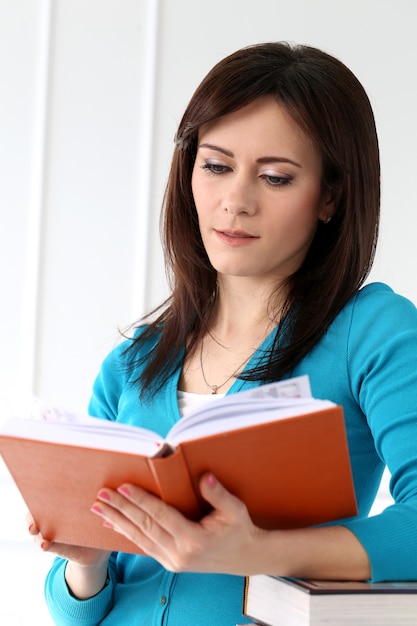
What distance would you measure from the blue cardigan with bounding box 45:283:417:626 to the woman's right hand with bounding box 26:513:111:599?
1 cm

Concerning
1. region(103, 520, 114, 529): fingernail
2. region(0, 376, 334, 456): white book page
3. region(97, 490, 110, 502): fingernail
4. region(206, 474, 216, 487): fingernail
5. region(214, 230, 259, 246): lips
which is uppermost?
region(214, 230, 259, 246): lips

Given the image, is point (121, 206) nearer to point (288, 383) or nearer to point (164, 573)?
point (164, 573)

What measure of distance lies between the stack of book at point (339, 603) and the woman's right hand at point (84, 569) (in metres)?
0.36

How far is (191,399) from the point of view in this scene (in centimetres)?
152

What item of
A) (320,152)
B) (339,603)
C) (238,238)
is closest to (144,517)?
Answer: (339,603)

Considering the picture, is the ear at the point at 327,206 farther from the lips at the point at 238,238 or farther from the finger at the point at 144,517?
the finger at the point at 144,517

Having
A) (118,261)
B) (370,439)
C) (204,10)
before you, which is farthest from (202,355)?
(204,10)

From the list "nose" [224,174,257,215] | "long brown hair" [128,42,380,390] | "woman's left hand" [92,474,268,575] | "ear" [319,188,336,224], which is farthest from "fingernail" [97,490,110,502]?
"ear" [319,188,336,224]

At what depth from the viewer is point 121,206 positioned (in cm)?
301

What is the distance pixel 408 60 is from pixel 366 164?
182 cm

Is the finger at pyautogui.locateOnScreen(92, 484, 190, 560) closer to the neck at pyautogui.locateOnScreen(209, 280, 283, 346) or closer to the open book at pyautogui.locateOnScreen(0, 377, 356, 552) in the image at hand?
the open book at pyautogui.locateOnScreen(0, 377, 356, 552)

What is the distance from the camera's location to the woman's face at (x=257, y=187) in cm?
143

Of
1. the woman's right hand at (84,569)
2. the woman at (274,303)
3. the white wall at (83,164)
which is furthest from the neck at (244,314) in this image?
the white wall at (83,164)

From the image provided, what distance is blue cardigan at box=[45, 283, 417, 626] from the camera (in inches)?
45.9
